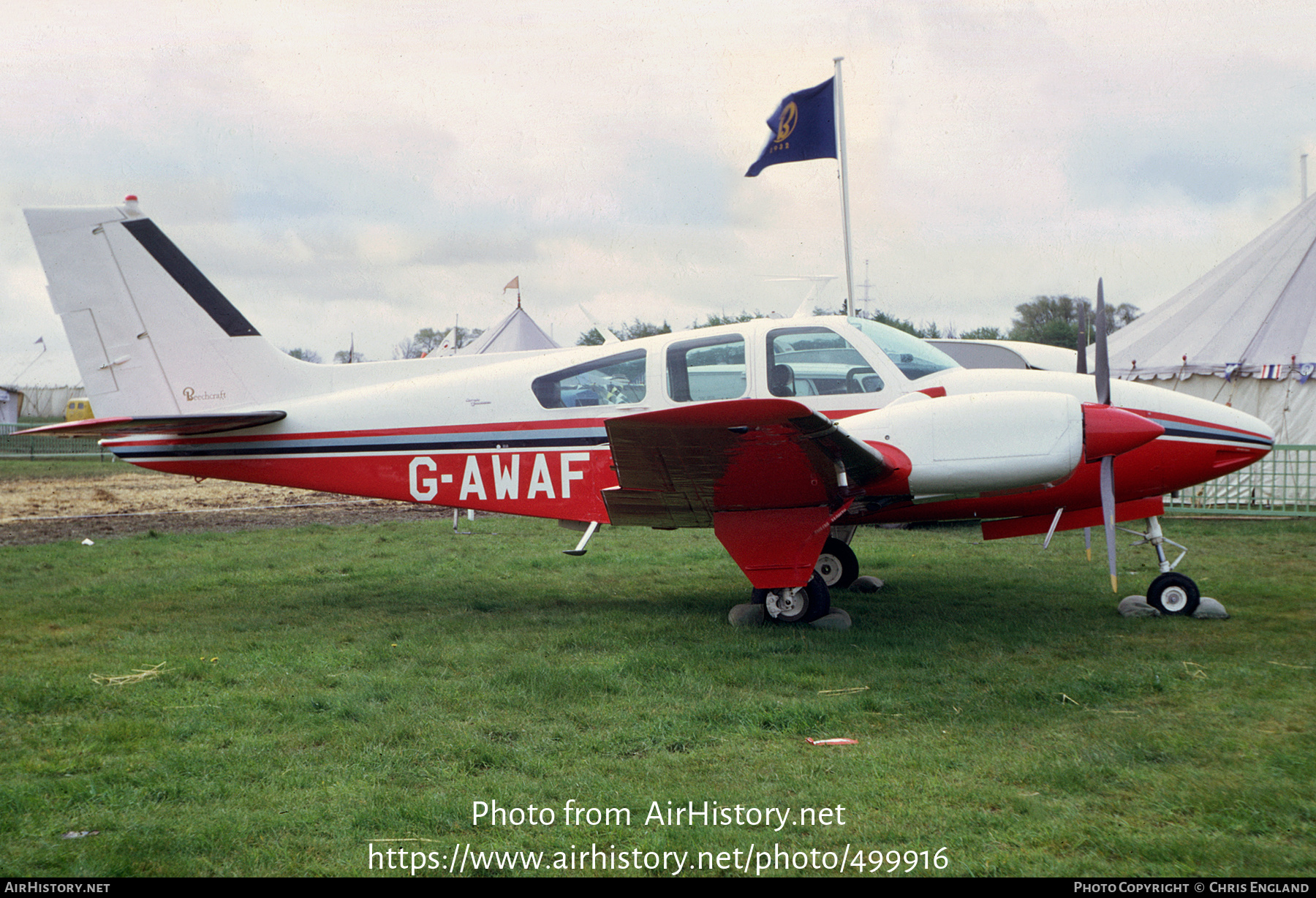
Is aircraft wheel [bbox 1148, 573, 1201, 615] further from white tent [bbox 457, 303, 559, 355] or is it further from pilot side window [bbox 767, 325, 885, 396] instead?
white tent [bbox 457, 303, 559, 355]

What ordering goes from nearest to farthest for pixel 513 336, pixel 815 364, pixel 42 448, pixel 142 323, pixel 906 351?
pixel 815 364, pixel 906 351, pixel 142 323, pixel 513 336, pixel 42 448

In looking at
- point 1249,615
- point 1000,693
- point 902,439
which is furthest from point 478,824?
point 1249,615

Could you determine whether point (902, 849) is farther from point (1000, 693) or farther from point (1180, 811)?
point (1000, 693)

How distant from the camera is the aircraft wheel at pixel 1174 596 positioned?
7.04m

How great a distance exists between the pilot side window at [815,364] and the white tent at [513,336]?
42.2ft

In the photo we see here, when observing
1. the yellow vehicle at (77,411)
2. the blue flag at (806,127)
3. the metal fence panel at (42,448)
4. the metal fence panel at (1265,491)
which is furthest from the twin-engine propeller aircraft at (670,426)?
the yellow vehicle at (77,411)

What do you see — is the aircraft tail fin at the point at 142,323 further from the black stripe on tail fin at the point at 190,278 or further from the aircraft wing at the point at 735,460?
the aircraft wing at the point at 735,460

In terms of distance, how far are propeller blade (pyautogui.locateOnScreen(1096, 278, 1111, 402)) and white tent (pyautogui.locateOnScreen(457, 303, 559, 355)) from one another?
46.2 ft

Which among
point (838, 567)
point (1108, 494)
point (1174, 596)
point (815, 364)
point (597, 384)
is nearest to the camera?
point (1108, 494)

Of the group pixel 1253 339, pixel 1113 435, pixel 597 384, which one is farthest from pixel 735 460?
pixel 1253 339

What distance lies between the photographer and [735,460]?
20.4 ft

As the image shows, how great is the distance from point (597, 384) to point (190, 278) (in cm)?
427

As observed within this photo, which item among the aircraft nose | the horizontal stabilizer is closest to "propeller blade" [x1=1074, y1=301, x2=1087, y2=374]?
the aircraft nose

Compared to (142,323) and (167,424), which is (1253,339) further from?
(142,323)
